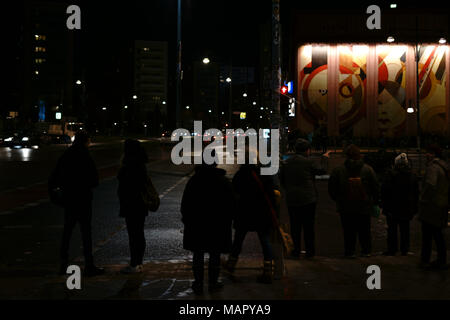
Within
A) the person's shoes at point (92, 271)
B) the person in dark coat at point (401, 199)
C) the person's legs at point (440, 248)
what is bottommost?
the person's shoes at point (92, 271)

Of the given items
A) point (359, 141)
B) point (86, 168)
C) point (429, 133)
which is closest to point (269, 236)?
point (86, 168)

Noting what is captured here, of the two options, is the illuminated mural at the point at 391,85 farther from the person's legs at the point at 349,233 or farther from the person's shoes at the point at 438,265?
the person's shoes at the point at 438,265

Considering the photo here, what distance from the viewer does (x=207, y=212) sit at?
22.0 feet

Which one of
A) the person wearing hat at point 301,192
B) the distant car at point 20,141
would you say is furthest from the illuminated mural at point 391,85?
the person wearing hat at point 301,192

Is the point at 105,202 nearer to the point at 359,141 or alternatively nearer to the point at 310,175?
the point at 310,175

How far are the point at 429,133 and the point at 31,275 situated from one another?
56488mm

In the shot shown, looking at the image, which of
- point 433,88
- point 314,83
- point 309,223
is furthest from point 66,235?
point 433,88

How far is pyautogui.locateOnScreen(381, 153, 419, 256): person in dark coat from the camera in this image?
913 centimetres

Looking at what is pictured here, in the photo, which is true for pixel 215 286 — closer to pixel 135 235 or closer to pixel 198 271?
pixel 198 271

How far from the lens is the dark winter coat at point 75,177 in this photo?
772 centimetres

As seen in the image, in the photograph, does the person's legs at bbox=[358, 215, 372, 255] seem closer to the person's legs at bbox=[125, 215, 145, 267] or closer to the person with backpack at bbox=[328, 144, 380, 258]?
the person with backpack at bbox=[328, 144, 380, 258]

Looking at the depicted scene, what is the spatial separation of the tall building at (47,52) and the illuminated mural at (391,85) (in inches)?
4997

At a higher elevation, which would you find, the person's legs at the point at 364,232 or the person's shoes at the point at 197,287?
the person's legs at the point at 364,232

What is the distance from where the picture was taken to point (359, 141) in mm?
57062
